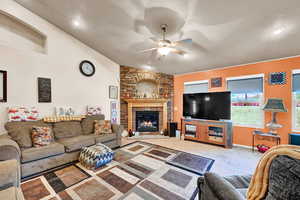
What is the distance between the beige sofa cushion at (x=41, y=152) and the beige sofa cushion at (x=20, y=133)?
0.77 feet

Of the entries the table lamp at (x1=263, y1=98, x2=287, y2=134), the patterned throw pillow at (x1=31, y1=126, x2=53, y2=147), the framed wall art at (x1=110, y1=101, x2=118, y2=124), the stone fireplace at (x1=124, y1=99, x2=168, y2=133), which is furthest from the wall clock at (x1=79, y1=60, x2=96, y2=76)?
the table lamp at (x1=263, y1=98, x2=287, y2=134)

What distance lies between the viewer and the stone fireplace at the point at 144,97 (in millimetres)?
4656

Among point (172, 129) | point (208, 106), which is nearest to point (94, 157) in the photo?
point (172, 129)

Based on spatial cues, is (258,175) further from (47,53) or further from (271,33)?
(47,53)

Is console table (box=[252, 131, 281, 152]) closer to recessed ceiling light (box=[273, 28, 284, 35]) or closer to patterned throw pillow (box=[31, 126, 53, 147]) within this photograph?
recessed ceiling light (box=[273, 28, 284, 35])

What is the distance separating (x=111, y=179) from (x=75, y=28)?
335cm

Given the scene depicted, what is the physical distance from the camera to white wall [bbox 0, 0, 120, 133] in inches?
101

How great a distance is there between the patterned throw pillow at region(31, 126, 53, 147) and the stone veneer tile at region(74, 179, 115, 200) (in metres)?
1.19

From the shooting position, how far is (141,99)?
4.64 metres

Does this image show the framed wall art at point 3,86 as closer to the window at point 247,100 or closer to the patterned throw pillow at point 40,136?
the patterned throw pillow at point 40,136

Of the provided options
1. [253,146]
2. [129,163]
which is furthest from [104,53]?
[253,146]

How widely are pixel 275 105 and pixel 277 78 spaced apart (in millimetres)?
769

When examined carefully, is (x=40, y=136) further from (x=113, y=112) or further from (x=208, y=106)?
(x=208, y=106)

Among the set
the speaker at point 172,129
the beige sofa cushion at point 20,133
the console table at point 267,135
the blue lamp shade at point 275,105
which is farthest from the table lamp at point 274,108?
the beige sofa cushion at point 20,133
